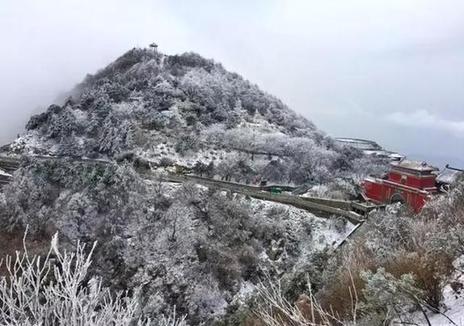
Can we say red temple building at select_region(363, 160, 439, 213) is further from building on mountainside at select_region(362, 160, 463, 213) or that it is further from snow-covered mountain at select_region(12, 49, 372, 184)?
snow-covered mountain at select_region(12, 49, 372, 184)

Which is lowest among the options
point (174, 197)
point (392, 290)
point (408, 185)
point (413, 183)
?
point (174, 197)

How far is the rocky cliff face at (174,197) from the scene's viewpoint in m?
19.0

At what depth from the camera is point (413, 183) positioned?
21234 mm

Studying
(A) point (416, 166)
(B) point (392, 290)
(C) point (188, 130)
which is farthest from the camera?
(C) point (188, 130)

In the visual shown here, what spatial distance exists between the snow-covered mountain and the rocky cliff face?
0.35ft

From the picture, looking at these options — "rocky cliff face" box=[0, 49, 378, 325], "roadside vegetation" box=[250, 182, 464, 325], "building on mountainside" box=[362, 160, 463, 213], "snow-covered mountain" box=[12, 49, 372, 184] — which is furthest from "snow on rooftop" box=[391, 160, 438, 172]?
"roadside vegetation" box=[250, 182, 464, 325]

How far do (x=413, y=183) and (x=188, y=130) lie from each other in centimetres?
1794

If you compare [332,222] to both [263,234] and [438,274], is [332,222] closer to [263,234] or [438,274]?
[263,234]

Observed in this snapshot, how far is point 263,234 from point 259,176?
28.8ft

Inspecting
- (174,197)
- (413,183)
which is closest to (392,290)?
(413,183)

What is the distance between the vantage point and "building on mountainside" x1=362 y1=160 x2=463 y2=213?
20.6 meters

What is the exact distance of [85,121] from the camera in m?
→ 34.7

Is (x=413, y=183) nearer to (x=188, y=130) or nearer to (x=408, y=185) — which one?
(x=408, y=185)

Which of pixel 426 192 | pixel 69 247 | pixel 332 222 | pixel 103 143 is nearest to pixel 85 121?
pixel 103 143
